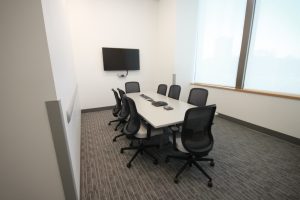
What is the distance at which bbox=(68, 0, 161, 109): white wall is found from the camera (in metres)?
4.12

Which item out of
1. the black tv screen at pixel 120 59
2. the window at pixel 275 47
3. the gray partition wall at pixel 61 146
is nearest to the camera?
the gray partition wall at pixel 61 146

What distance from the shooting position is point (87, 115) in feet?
14.4

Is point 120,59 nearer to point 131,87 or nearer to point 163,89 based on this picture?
point 131,87

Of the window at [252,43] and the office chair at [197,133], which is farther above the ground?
the window at [252,43]

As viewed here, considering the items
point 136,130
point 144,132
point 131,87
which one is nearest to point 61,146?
point 136,130

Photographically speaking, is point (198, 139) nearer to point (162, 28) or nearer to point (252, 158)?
point (252, 158)

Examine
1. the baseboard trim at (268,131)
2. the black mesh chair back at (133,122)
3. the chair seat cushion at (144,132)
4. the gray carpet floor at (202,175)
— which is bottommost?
the gray carpet floor at (202,175)

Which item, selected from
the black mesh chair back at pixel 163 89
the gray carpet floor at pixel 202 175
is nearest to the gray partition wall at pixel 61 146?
the gray carpet floor at pixel 202 175

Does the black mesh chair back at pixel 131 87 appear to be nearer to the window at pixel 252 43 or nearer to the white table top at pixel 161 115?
the white table top at pixel 161 115

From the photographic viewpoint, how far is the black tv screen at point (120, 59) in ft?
14.9

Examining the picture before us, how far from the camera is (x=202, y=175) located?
6.48 feet

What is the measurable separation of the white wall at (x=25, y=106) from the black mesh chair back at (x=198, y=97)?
2.36 meters

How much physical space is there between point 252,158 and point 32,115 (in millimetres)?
2983

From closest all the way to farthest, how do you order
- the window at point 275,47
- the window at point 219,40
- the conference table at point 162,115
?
the conference table at point 162,115 < the window at point 275,47 < the window at point 219,40
